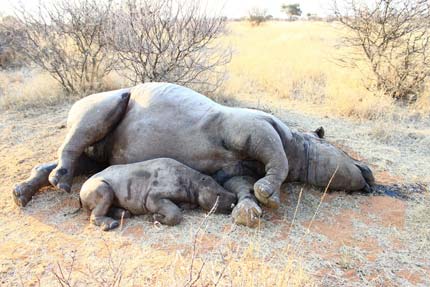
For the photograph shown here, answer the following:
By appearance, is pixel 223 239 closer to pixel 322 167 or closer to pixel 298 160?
pixel 298 160

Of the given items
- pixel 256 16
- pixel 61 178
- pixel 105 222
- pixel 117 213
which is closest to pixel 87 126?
pixel 61 178

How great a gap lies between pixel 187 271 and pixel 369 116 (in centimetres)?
642

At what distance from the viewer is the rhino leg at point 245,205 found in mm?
3941

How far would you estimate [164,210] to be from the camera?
4.04 m

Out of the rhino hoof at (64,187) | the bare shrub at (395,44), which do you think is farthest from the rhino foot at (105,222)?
the bare shrub at (395,44)

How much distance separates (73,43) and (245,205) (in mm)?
7320

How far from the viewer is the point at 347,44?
1123cm

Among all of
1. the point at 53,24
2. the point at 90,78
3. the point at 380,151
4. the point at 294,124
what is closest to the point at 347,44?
the point at 294,124

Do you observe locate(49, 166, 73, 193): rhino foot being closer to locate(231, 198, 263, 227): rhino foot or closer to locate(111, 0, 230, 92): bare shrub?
locate(231, 198, 263, 227): rhino foot

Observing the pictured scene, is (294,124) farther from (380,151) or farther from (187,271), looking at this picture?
(187,271)

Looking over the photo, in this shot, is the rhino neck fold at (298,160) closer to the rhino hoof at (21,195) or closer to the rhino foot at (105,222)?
the rhino foot at (105,222)

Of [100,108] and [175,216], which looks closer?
[175,216]

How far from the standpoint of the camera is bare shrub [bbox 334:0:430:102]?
385 inches

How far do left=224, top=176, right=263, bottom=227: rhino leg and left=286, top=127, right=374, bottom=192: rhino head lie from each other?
0.68m
